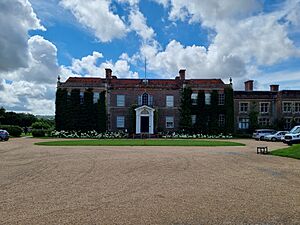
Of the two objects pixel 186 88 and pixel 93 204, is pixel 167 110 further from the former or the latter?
pixel 93 204

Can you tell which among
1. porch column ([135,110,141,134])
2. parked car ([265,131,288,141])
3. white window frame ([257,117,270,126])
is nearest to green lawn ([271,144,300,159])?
parked car ([265,131,288,141])

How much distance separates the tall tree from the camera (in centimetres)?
4260

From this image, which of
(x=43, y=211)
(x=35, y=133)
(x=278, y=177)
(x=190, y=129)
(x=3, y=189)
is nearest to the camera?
(x=43, y=211)

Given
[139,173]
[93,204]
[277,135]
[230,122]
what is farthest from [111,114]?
[93,204]

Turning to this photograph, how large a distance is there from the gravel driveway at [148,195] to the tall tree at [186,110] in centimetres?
3168

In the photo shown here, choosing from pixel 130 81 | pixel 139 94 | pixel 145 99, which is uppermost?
pixel 130 81

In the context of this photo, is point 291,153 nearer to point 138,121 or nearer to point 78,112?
point 138,121

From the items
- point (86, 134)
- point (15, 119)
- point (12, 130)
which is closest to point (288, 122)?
point (86, 134)

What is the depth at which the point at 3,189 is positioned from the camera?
7.39 metres

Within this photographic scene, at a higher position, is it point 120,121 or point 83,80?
point 83,80

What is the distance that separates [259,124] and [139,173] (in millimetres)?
39314

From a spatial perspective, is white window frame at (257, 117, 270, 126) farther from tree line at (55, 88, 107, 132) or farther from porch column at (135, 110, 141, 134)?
tree line at (55, 88, 107, 132)

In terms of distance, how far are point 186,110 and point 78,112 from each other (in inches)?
621

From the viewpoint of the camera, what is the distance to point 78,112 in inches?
1622
